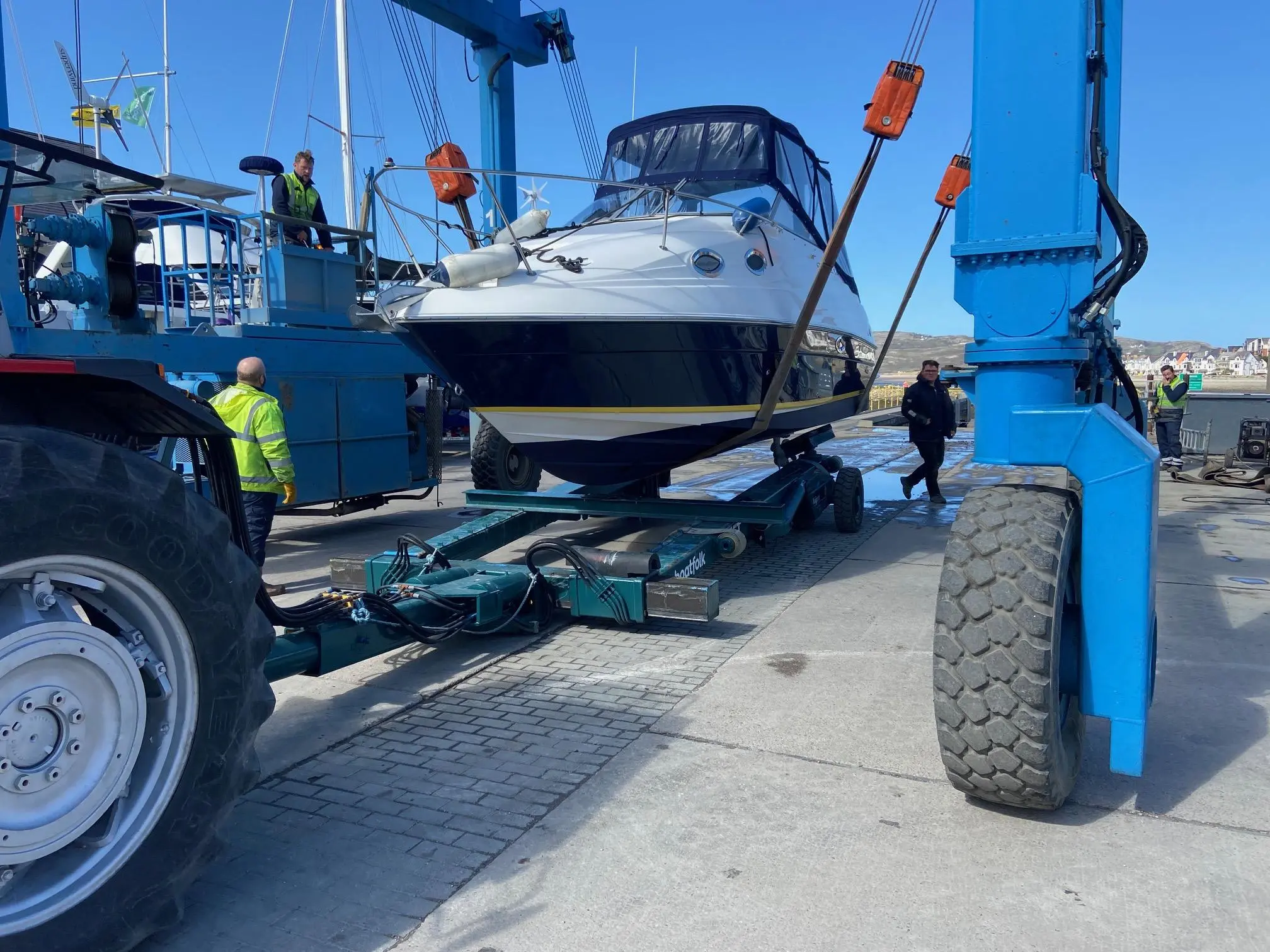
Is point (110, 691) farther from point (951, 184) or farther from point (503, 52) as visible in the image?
point (503, 52)

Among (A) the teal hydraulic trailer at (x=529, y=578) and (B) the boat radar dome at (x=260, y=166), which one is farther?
(B) the boat radar dome at (x=260, y=166)

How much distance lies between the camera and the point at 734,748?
354cm

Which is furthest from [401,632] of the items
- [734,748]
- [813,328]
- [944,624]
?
[813,328]

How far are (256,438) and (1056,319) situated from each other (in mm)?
4174

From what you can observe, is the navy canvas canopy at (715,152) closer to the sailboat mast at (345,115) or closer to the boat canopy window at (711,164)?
the boat canopy window at (711,164)

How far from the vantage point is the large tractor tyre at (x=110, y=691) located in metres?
1.93

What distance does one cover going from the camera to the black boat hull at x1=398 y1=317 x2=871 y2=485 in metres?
5.65

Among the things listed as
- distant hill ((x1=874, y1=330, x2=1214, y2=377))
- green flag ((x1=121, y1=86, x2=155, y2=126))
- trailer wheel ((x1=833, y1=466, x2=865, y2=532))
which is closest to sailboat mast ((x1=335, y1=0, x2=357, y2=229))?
green flag ((x1=121, y1=86, x2=155, y2=126))

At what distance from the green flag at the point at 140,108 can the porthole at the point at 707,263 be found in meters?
22.0

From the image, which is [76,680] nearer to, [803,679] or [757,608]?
[803,679]

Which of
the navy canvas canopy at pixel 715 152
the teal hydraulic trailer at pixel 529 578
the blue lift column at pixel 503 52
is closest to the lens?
the teal hydraulic trailer at pixel 529 578

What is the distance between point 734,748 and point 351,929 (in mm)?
1619

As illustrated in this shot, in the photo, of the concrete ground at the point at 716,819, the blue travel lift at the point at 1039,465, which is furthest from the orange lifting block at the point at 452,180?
the blue travel lift at the point at 1039,465

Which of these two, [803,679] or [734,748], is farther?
[803,679]
